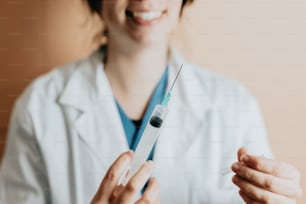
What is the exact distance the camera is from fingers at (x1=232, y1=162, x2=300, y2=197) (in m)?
0.56

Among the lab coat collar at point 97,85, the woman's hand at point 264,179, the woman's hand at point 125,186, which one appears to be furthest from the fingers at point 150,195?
the lab coat collar at point 97,85

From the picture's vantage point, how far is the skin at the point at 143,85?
545mm

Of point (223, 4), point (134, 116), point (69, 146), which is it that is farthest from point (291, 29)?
point (69, 146)

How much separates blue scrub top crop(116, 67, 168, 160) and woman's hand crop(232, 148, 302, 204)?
220 mm

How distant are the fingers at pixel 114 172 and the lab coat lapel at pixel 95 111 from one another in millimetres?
195

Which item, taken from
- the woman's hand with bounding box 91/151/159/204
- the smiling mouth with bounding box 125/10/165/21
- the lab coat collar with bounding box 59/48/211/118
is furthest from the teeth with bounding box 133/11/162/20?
the woman's hand with bounding box 91/151/159/204

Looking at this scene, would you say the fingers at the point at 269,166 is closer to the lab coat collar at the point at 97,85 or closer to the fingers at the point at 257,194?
the fingers at the point at 257,194

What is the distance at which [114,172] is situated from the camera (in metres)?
0.53

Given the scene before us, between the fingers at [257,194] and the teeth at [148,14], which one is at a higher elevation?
the teeth at [148,14]

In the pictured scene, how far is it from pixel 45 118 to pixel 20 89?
11 centimetres

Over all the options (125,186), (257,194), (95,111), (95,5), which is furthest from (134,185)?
(95,5)

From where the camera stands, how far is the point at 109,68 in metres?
0.82

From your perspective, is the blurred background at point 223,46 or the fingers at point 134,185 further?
the blurred background at point 223,46

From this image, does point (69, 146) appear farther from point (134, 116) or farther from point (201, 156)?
point (201, 156)
